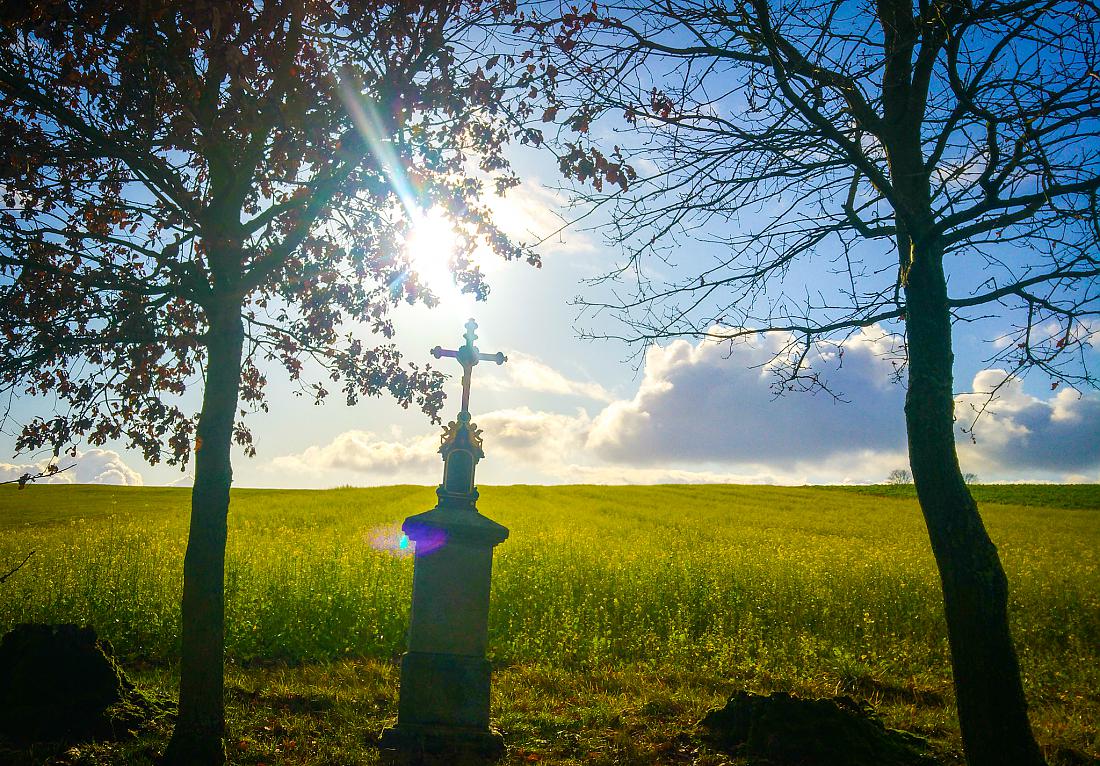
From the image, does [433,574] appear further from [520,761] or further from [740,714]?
[740,714]

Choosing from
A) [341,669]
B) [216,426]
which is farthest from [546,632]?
[216,426]

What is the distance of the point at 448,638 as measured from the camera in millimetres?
6324

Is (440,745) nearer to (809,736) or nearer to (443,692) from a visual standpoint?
(443,692)

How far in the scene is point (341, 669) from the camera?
8.65 m

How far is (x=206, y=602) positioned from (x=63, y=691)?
5.62 ft

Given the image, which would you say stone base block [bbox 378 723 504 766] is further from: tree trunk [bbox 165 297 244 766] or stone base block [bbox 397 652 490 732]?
tree trunk [bbox 165 297 244 766]

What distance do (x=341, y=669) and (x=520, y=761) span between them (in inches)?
153

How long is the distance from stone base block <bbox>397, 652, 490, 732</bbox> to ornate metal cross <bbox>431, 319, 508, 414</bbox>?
2.70 metres

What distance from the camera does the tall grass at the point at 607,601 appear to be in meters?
9.41

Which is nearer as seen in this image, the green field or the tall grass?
the green field

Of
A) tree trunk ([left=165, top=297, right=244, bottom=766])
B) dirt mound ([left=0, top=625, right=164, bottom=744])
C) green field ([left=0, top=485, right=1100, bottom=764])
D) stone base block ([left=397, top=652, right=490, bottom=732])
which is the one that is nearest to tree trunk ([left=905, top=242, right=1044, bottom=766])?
green field ([left=0, top=485, right=1100, bottom=764])

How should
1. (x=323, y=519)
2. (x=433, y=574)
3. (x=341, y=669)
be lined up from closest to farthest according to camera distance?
(x=433, y=574), (x=341, y=669), (x=323, y=519)

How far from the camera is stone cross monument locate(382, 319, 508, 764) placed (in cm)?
597

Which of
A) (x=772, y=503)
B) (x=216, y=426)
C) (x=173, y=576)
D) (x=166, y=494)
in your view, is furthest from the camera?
(x=166, y=494)
